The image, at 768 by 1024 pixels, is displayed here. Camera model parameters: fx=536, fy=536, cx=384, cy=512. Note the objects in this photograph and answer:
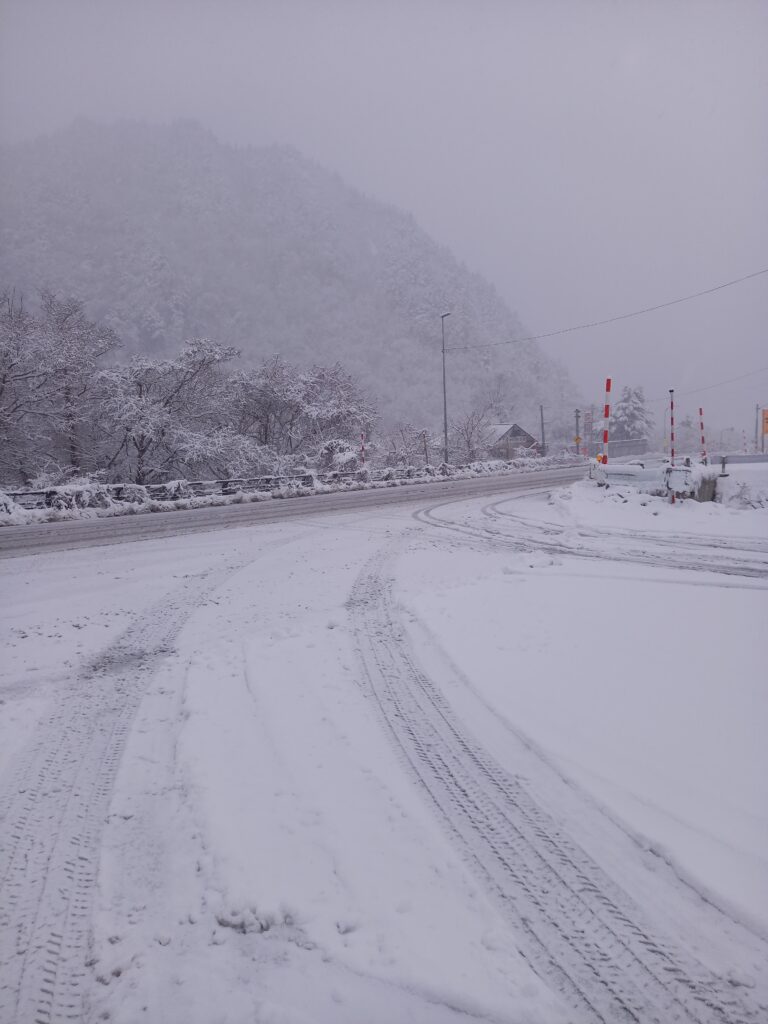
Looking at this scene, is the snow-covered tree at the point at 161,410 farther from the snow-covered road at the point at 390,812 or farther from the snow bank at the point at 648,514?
the snow-covered road at the point at 390,812

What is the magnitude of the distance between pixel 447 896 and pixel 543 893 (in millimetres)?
379

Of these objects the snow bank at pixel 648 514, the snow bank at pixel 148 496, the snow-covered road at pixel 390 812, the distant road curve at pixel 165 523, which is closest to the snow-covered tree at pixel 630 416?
the snow bank at pixel 148 496

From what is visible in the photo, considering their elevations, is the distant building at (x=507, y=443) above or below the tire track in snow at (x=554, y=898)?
above

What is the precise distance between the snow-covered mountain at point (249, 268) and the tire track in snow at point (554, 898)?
70.4 meters

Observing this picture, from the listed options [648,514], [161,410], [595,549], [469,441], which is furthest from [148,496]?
[469,441]

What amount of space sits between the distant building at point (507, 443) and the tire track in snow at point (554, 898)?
131 feet

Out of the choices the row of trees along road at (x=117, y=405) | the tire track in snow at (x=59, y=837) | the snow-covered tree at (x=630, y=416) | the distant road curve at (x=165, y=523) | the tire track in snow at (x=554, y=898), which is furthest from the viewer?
the snow-covered tree at (x=630, y=416)

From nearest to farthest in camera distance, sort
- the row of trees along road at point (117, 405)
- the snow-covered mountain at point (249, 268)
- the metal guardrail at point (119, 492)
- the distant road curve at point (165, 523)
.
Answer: the distant road curve at point (165, 523) < the metal guardrail at point (119, 492) < the row of trees along road at point (117, 405) < the snow-covered mountain at point (249, 268)

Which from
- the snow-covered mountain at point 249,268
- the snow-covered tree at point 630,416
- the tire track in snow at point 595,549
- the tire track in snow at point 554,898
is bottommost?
the tire track in snow at point 554,898

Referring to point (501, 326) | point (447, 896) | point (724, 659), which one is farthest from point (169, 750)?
point (501, 326)

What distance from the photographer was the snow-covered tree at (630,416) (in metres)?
65.1

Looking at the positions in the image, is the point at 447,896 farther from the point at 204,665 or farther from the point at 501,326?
the point at 501,326

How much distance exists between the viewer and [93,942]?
76.0 inches

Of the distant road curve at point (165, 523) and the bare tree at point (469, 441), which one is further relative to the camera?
the bare tree at point (469, 441)
